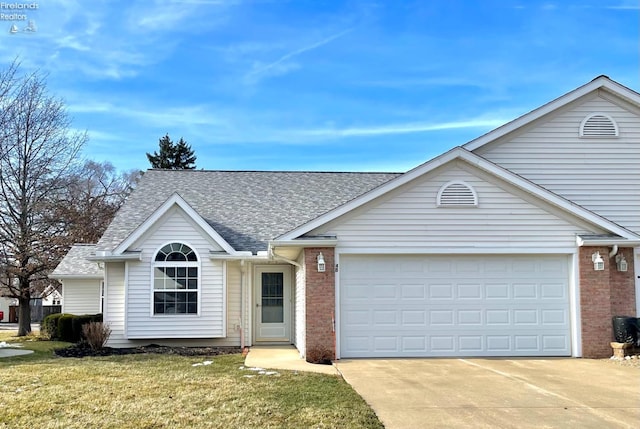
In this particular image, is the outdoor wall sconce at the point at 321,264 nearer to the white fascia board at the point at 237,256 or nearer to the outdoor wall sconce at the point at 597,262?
the white fascia board at the point at 237,256

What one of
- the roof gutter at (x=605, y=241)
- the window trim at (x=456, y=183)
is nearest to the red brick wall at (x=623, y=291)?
the roof gutter at (x=605, y=241)

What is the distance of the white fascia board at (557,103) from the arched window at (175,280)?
7.97 metres

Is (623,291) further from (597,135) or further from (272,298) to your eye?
(272,298)

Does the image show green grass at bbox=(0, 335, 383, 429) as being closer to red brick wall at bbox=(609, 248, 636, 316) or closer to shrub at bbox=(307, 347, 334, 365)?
shrub at bbox=(307, 347, 334, 365)

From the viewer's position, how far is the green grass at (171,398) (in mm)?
6934

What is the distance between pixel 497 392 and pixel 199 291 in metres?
9.13

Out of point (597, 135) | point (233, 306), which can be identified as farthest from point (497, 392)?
point (233, 306)

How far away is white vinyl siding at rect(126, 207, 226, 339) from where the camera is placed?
50.1 feet

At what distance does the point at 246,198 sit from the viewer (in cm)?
1920

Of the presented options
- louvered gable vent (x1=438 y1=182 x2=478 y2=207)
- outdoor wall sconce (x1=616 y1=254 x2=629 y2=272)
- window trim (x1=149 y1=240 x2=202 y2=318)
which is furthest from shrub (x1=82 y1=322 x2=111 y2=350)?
outdoor wall sconce (x1=616 y1=254 x2=629 y2=272)

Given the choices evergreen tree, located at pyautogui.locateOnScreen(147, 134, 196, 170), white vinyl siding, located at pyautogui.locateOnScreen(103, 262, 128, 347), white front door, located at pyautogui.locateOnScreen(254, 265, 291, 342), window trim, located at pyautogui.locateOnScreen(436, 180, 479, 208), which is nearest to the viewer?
window trim, located at pyautogui.locateOnScreen(436, 180, 479, 208)

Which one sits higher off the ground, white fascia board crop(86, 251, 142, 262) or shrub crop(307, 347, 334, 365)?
white fascia board crop(86, 251, 142, 262)

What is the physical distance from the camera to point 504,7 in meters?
12.9

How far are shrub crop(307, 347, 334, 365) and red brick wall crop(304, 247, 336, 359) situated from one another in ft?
0.10
